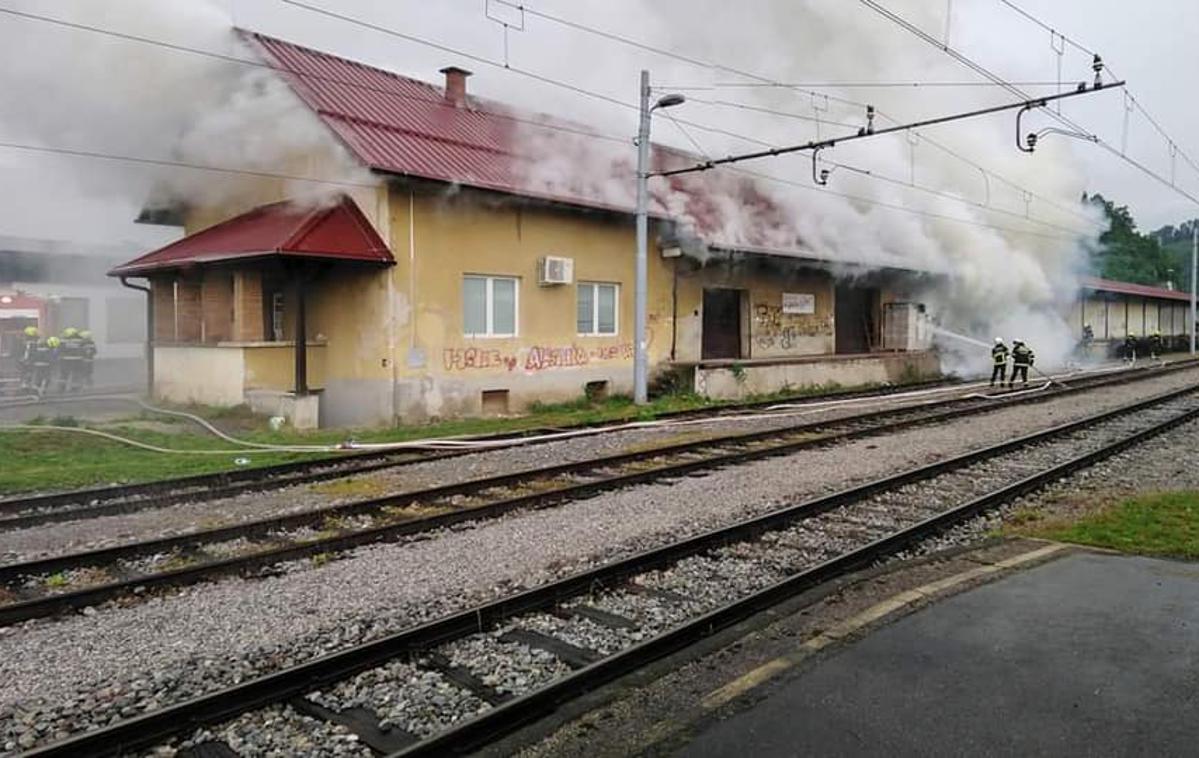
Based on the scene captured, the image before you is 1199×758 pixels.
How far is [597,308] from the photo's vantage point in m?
20.0

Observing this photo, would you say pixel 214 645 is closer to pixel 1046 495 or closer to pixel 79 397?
pixel 1046 495

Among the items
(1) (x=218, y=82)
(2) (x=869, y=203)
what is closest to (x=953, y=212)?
(2) (x=869, y=203)

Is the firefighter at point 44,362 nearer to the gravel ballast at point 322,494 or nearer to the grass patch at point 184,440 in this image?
the grass patch at point 184,440

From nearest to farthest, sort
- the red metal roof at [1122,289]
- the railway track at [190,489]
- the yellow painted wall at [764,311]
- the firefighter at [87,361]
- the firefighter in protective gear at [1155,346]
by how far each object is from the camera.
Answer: the railway track at [190,489]
the firefighter at [87,361]
the yellow painted wall at [764,311]
the red metal roof at [1122,289]
the firefighter in protective gear at [1155,346]

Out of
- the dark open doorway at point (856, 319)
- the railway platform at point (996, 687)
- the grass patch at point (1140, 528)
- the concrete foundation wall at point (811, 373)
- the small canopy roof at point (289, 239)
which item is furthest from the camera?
the dark open doorway at point (856, 319)

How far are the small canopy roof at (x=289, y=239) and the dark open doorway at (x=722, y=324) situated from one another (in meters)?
10.4

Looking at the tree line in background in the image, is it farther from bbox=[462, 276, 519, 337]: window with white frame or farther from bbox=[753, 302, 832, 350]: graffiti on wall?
bbox=[462, 276, 519, 337]: window with white frame

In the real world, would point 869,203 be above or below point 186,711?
above

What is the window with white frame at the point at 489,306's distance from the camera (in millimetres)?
17188

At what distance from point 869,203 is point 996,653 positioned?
2209 cm

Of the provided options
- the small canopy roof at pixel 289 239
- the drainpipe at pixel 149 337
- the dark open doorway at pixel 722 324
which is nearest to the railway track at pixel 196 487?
the small canopy roof at pixel 289 239

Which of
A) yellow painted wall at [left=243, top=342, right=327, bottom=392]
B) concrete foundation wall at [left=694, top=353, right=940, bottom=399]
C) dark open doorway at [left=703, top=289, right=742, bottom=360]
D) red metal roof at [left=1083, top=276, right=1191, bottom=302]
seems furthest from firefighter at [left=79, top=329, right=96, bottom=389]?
red metal roof at [left=1083, top=276, right=1191, bottom=302]

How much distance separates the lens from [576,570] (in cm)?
657

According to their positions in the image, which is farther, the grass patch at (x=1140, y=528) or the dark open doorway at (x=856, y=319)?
the dark open doorway at (x=856, y=319)
